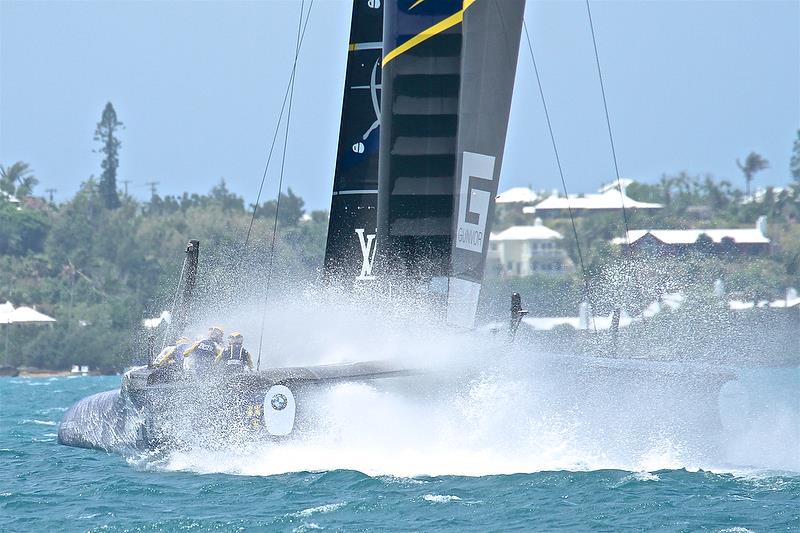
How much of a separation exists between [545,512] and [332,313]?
485 cm

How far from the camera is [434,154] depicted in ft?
45.7

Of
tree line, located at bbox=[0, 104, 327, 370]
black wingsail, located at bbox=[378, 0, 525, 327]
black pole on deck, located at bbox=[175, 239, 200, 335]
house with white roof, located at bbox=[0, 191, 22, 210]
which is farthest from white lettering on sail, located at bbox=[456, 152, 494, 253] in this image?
house with white roof, located at bbox=[0, 191, 22, 210]

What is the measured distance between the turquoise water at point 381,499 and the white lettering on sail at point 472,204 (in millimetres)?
2288

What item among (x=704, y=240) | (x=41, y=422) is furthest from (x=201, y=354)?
(x=704, y=240)

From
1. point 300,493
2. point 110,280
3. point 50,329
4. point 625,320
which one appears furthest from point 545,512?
point 110,280

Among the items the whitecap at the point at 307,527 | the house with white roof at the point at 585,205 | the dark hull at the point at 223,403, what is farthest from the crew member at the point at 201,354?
the house with white roof at the point at 585,205

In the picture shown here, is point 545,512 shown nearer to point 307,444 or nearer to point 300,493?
point 300,493

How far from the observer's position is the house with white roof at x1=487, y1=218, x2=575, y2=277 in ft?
205

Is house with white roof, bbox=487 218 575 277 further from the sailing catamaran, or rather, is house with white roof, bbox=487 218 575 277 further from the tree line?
the sailing catamaran

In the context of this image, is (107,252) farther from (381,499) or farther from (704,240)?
(381,499)

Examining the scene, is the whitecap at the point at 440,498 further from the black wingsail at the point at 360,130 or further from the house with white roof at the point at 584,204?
the house with white roof at the point at 584,204

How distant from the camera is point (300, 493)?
11.5 m

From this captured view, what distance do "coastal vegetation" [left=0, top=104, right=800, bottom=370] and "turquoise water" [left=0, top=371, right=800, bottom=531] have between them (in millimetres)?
22284

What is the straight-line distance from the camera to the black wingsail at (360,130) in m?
16.0
